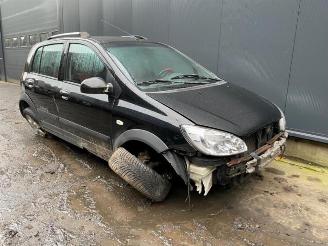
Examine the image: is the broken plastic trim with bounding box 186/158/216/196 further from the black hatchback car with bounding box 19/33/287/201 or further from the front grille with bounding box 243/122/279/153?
the front grille with bounding box 243/122/279/153

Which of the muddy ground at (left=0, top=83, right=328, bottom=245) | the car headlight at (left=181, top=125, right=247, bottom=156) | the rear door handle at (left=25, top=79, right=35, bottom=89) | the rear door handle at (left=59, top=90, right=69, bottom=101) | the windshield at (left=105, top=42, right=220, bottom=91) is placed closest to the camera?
the car headlight at (left=181, top=125, right=247, bottom=156)

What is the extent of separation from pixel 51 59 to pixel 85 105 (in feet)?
4.48

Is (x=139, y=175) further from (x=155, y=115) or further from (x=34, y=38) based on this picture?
(x=34, y=38)

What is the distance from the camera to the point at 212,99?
3.63m

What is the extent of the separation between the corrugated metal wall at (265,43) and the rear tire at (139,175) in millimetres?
2600

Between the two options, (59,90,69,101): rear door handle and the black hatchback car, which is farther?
(59,90,69,101): rear door handle

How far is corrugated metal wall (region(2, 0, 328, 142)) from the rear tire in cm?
260

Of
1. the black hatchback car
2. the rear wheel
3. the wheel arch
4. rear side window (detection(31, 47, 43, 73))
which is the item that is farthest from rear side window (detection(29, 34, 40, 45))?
the wheel arch

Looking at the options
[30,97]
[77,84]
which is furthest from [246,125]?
[30,97]

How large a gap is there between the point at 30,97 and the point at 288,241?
4532 millimetres

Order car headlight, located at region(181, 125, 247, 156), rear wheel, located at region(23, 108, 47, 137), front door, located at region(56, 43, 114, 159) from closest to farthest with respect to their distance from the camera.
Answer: car headlight, located at region(181, 125, 247, 156)
front door, located at region(56, 43, 114, 159)
rear wheel, located at region(23, 108, 47, 137)

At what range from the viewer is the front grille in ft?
11.0

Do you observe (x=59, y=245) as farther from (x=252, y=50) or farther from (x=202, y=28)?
(x=202, y=28)

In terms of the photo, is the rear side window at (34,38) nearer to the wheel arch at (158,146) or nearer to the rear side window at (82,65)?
the rear side window at (82,65)
